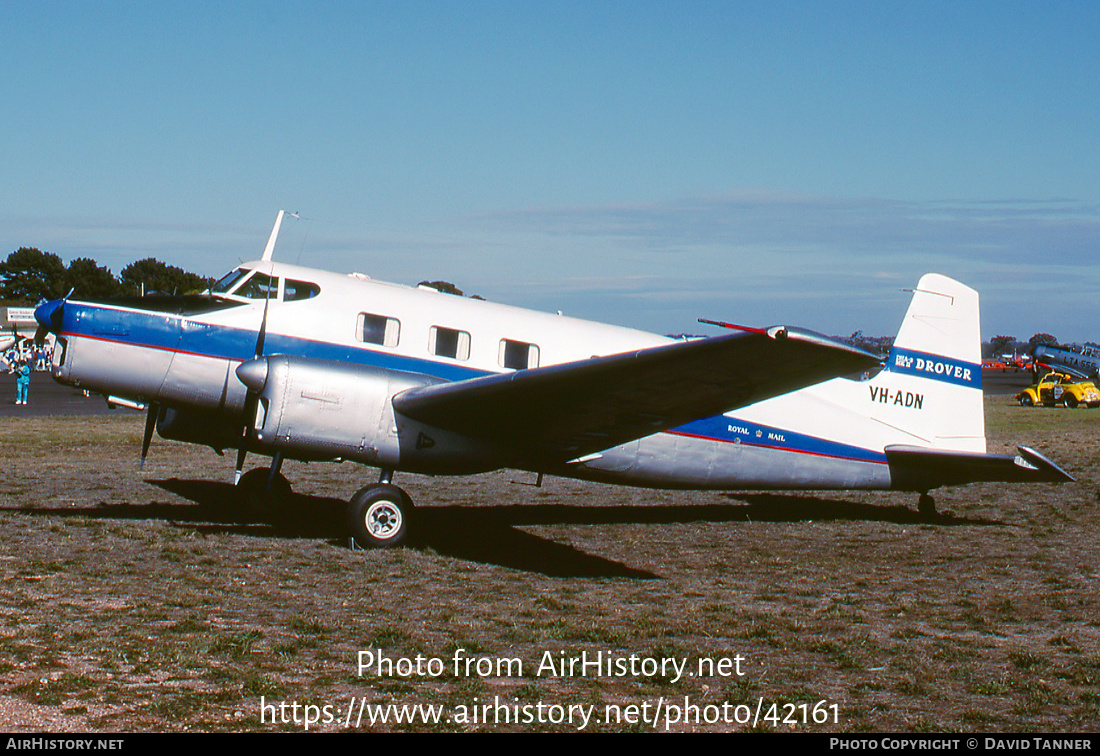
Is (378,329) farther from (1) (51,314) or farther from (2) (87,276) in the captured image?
(2) (87,276)

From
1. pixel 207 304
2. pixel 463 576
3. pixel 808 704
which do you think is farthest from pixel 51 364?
pixel 808 704

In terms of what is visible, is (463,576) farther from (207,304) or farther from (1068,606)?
(1068,606)

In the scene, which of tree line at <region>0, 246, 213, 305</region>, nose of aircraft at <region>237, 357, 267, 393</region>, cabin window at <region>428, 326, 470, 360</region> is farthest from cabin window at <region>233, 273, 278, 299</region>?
tree line at <region>0, 246, 213, 305</region>

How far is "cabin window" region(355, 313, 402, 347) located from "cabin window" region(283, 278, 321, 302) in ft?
2.21

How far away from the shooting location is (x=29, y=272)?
5167 inches

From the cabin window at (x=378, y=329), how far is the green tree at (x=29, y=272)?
13060 centimetres

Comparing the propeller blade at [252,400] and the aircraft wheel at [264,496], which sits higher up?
the propeller blade at [252,400]

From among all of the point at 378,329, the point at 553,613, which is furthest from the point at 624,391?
the point at 378,329

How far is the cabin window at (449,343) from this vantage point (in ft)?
41.4

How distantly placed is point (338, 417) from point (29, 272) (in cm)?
13819

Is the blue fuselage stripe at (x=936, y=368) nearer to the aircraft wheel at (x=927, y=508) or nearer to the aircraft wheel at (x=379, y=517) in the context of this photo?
the aircraft wheel at (x=927, y=508)

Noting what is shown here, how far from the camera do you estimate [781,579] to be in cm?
1057

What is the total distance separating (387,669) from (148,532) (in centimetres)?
669

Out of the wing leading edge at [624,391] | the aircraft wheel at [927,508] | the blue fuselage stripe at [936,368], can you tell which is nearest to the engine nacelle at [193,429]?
the wing leading edge at [624,391]
